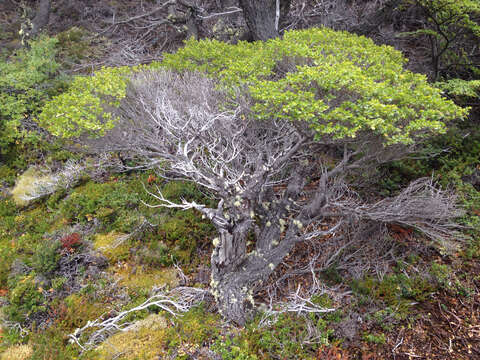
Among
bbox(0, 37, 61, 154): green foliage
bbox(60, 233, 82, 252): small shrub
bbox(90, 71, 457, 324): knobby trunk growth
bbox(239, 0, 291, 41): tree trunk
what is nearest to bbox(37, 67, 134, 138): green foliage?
bbox(90, 71, 457, 324): knobby trunk growth

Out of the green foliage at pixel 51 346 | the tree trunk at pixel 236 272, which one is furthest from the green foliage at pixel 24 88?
the tree trunk at pixel 236 272

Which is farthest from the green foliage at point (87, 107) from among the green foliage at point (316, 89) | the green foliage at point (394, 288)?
the green foliage at point (394, 288)

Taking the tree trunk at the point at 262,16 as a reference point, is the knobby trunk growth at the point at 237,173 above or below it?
below

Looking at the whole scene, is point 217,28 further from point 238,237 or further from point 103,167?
point 238,237

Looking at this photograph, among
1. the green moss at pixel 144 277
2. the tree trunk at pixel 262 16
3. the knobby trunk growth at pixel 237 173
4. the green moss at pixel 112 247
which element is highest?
the tree trunk at pixel 262 16

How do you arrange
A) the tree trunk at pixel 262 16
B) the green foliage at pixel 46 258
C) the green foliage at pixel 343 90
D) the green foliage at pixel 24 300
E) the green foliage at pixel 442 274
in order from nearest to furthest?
the green foliage at pixel 343 90 → the green foliage at pixel 442 274 → the green foliage at pixel 24 300 → the green foliage at pixel 46 258 → the tree trunk at pixel 262 16

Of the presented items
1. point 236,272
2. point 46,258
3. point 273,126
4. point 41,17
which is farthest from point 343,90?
point 41,17

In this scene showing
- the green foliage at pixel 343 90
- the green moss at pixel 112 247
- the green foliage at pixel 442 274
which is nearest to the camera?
the green foliage at pixel 343 90

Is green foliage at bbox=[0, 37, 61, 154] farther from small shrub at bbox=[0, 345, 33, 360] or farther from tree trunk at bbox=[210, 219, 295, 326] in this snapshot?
tree trunk at bbox=[210, 219, 295, 326]

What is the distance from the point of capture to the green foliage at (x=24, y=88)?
8578 mm

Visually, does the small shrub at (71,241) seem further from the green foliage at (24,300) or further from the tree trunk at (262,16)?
the tree trunk at (262,16)

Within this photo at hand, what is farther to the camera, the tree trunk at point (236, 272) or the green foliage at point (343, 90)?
the tree trunk at point (236, 272)

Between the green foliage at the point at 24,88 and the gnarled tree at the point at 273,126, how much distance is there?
3735 millimetres

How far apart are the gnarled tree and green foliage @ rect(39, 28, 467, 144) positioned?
0.08 ft
